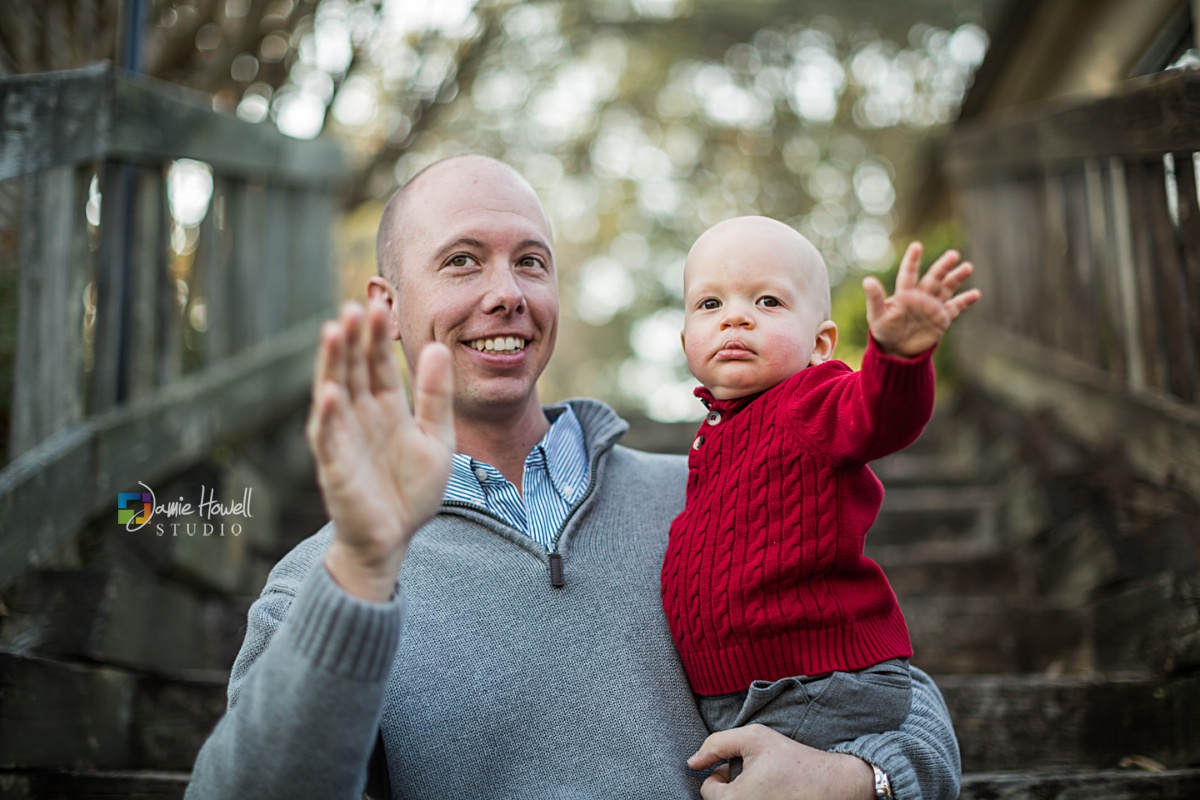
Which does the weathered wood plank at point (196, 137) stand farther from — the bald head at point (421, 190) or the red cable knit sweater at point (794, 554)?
the red cable knit sweater at point (794, 554)

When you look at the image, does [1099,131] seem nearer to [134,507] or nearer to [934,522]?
[934,522]

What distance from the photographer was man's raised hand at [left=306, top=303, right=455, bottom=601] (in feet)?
4.14

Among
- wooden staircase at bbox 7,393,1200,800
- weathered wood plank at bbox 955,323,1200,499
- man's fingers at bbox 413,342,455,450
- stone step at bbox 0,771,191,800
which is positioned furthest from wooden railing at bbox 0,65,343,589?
weathered wood plank at bbox 955,323,1200,499

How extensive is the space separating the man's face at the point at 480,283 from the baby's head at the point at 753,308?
0.39 metres

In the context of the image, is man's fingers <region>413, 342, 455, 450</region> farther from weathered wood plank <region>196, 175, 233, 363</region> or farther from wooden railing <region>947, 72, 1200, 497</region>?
weathered wood plank <region>196, 175, 233, 363</region>

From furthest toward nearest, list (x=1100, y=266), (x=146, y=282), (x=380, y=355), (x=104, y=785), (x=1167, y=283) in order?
(x=1100, y=266), (x=146, y=282), (x=1167, y=283), (x=104, y=785), (x=380, y=355)

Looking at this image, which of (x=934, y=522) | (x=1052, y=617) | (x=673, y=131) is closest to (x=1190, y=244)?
(x=1052, y=617)

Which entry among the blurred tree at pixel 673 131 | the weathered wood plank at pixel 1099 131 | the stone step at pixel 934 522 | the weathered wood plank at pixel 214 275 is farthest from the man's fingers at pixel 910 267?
the blurred tree at pixel 673 131

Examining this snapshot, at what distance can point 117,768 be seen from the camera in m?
2.36

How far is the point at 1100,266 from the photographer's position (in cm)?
343

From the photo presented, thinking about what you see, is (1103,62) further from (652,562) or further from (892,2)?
(892,2)

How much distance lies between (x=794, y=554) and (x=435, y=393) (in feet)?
2.04

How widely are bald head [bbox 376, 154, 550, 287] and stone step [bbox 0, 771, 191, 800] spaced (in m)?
1.13

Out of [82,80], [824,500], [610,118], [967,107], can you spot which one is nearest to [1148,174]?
[824,500]
